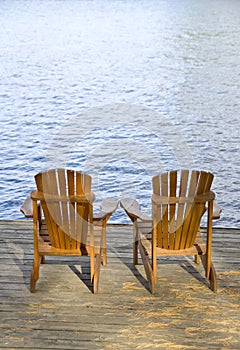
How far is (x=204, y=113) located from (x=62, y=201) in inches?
302

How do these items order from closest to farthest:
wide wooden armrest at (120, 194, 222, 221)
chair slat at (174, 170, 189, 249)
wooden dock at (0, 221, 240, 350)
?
wooden dock at (0, 221, 240, 350) < chair slat at (174, 170, 189, 249) < wide wooden armrest at (120, 194, 222, 221)

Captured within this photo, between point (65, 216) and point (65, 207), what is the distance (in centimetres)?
7

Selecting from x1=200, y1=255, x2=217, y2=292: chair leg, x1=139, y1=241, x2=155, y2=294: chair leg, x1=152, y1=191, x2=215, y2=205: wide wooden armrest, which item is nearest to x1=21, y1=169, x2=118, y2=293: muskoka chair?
x1=139, y1=241, x2=155, y2=294: chair leg

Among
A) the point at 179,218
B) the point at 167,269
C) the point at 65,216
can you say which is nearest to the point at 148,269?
the point at 167,269

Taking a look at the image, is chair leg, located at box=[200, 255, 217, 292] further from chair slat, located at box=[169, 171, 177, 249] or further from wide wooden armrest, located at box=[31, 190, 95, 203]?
wide wooden armrest, located at box=[31, 190, 95, 203]

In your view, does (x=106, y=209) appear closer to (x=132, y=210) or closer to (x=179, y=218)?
(x=132, y=210)

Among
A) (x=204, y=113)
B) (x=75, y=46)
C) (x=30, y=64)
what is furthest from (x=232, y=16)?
(x=204, y=113)

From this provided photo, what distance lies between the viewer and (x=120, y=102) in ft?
40.1

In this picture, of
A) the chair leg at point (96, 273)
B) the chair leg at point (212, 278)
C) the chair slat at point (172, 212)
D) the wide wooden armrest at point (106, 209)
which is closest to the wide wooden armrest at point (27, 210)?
the wide wooden armrest at point (106, 209)

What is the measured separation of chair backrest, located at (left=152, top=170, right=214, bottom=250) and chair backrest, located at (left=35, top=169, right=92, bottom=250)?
0.47 metres

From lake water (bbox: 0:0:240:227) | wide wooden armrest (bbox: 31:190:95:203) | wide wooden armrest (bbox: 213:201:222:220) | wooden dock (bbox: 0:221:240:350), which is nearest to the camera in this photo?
wooden dock (bbox: 0:221:240:350)

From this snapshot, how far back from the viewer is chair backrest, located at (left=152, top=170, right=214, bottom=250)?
415 cm

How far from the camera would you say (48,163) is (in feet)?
29.5

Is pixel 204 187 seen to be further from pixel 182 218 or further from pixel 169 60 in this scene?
pixel 169 60
